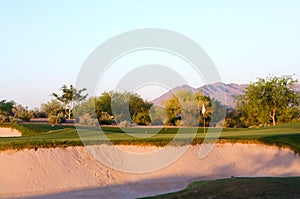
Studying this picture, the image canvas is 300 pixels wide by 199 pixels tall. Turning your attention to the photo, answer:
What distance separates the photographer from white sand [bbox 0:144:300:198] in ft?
59.7

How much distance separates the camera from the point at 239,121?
66.5 metres

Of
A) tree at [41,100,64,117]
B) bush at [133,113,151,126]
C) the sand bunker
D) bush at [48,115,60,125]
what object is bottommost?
the sand bunker

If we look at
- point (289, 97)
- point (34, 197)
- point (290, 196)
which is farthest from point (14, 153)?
point (289, 97)

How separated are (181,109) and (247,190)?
4013cm

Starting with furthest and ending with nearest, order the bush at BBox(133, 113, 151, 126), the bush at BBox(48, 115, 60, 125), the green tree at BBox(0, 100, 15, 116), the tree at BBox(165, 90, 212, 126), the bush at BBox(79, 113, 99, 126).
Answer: the green tree at BBox(0, 100, 15, 116), the bush at BBox(133, 113, 151, 126), the tree at BBox(165, 90, 212, 126), the bush at BBox(48, 115, 60, 125), the bush at BBox(79, 113, 99, 126)

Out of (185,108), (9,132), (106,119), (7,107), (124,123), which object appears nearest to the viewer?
(9,132)

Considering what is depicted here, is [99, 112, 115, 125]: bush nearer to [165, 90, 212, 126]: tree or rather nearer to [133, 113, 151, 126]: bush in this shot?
[133, 113, 151, 126]: bush

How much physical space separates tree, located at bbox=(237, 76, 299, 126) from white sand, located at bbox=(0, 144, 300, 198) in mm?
38630

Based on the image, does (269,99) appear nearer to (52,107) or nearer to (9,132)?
(52,107)

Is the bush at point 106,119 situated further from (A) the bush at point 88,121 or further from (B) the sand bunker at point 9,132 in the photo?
(B) the sand bunker at point 9,132

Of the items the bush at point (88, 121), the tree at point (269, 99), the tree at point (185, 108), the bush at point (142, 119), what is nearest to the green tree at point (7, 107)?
the bush at point (88, 121)

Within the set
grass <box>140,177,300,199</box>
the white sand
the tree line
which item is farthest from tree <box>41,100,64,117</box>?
grass <box>140,177,300,199</box>

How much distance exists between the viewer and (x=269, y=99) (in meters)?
62.0

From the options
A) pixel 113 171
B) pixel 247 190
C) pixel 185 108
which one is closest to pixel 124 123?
pixel 185 108
